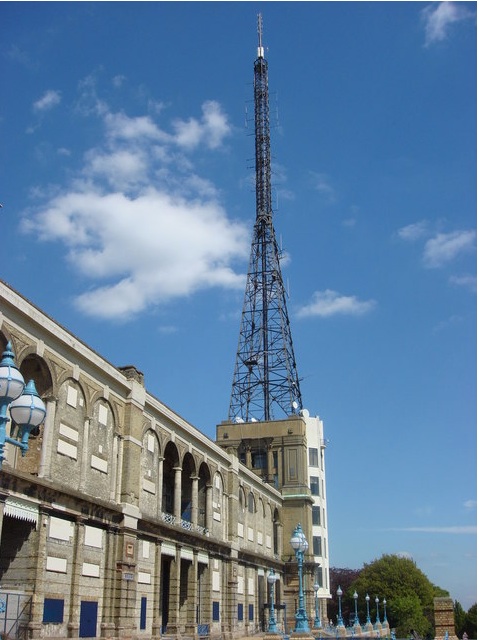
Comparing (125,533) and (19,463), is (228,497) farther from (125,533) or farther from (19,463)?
(19,463)

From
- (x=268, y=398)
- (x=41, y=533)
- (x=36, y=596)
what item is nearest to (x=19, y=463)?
(x=41, y=533)

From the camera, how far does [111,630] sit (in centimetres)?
3152

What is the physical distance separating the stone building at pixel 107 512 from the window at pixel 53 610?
0.07 m

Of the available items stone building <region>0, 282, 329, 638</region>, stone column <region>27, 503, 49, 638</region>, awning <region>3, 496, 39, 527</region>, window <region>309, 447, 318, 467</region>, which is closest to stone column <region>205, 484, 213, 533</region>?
stone building <region>0, 282, 329, 638</region>

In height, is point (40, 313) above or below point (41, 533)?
above

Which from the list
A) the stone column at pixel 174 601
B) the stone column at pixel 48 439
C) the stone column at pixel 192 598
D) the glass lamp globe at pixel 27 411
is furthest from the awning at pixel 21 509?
the stone column at pixel 192 598

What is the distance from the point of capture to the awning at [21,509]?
83.4ft

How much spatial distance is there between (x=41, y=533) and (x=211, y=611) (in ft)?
68.8

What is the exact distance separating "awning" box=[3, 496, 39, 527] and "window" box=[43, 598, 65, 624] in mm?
3130

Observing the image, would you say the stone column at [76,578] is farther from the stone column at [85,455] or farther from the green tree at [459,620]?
the green tree at [459,620]

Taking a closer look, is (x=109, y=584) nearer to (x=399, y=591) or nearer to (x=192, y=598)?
(x=192, y=598)

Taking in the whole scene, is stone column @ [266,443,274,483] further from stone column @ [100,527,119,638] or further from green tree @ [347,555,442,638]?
stone column @ [100,527,119,638]

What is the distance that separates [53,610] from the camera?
1093 inches

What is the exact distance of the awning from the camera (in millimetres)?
25422
